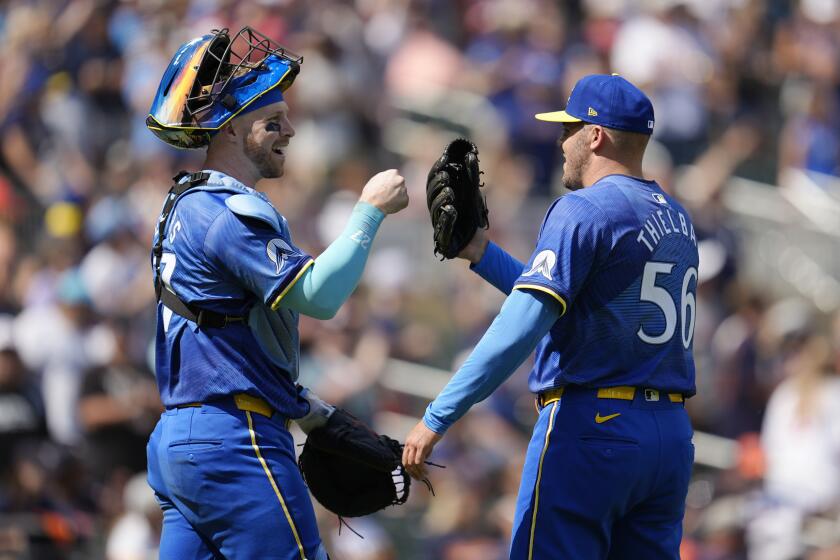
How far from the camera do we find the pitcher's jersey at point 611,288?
4.89 metres

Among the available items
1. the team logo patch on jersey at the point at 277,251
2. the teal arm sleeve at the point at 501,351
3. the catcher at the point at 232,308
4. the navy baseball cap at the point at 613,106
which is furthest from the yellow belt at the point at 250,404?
the navy baseball cap at the point at 613,106

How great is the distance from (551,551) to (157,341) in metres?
1.55

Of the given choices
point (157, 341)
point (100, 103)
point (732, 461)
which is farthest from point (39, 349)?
point (157, 341)

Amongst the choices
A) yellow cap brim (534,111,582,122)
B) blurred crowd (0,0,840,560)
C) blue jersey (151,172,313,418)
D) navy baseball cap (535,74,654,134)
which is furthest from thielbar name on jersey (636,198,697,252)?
blurred crowd (0,0,840,560)

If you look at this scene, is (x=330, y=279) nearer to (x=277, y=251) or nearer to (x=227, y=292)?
(x=277, y=251)

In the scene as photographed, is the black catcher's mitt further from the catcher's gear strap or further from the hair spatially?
the hair

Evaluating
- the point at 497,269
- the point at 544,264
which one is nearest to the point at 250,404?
the point at 544,264

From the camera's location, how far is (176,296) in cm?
481

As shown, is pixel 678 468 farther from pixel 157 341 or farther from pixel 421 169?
pixel 421 169

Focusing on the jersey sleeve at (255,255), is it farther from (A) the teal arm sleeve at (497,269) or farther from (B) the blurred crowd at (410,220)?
(B) the blurred crowd at (410,220)

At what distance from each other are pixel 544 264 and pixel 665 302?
0.48 m

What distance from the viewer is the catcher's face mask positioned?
4.93 meters

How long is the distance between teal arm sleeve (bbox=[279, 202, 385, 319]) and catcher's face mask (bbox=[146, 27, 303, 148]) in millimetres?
650

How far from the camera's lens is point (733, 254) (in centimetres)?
1138
